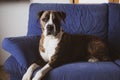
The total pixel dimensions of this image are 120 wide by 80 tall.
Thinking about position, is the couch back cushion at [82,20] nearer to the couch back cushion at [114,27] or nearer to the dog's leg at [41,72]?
the couch back cushion at [114,27]

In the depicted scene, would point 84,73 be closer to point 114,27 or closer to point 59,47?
point 59,47

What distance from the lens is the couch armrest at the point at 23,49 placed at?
8.10 feet

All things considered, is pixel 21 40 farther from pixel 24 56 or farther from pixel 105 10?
pixel 105 10

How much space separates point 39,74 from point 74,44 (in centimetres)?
59

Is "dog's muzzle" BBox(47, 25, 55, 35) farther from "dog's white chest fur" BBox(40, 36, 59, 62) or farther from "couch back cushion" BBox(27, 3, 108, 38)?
"couch back cushion" BBox(27, 3, 108, 38)

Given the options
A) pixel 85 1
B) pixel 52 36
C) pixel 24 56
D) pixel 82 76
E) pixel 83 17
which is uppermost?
pixel 85 1

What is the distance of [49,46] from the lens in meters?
2.57

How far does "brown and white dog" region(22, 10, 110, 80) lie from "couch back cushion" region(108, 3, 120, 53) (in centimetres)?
16

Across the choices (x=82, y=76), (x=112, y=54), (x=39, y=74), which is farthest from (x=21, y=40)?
(x=112, y=54)

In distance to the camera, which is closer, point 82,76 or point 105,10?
point 82,76

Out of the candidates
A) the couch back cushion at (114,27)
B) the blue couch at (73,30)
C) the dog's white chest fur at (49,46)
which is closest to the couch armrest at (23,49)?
the blue couch at (73,30)

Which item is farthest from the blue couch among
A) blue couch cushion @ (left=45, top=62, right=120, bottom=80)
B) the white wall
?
the white wall

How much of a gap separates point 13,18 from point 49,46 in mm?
1401

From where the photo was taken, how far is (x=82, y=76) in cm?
230
